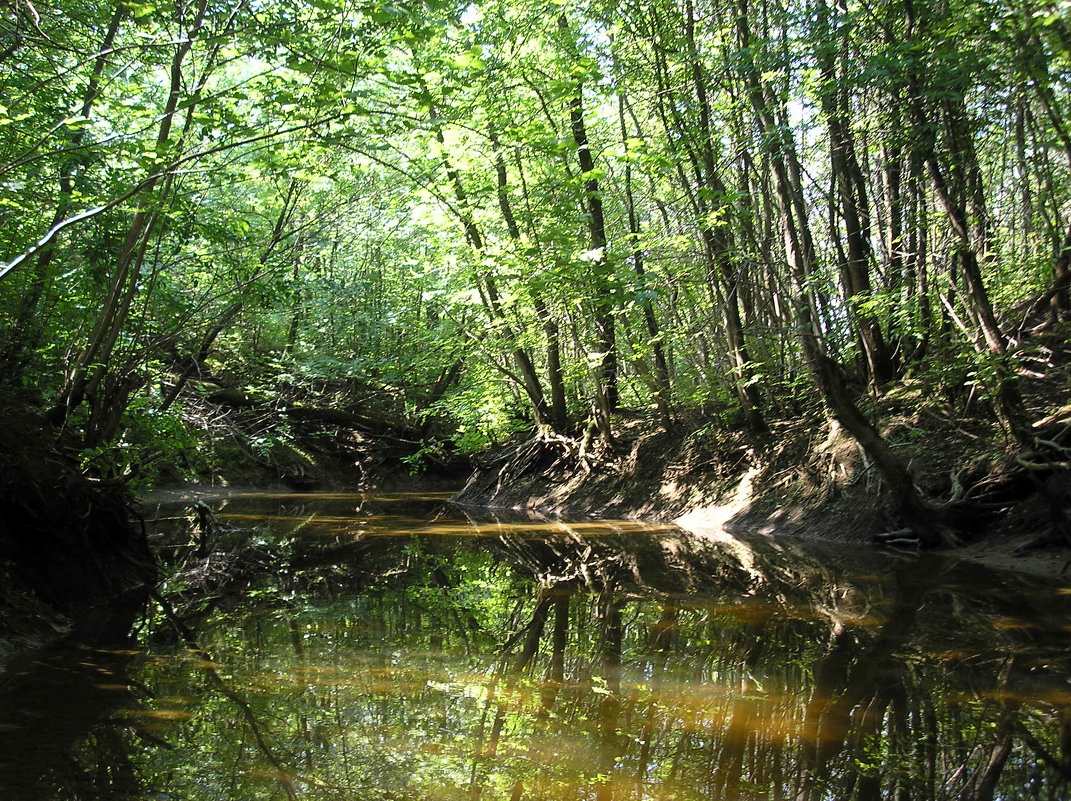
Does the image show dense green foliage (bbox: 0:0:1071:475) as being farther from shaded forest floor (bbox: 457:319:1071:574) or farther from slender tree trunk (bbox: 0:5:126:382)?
shaded forest floor (bbox: 457:319:1071:574)

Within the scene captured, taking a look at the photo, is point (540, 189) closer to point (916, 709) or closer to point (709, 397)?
point (709, 397)

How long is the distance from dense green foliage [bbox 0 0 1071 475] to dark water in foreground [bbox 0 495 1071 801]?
8.25 feet

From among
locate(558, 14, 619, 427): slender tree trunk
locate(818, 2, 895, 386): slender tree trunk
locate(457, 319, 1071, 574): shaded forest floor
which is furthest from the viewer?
locate(558, 14, 619, 427): slender tree trunk

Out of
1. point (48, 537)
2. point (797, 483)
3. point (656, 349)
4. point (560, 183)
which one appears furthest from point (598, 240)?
point (48, 537)

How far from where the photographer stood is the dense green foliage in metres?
6.05

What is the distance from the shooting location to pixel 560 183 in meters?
12.1

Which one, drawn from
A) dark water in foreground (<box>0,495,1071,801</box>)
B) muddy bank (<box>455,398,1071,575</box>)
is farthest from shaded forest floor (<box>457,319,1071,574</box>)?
dark water in foreground (<box>0,495,1071,801</box>)

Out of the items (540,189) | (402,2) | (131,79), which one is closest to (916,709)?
(402,2)

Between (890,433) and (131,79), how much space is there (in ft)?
33.4

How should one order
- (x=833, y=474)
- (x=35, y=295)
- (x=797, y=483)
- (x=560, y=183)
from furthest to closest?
(x=797, y=483) → (x=560, y=183) → (x=833, y=474) → (x=35, y=295)

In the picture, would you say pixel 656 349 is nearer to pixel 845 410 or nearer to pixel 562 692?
pixel 845 410

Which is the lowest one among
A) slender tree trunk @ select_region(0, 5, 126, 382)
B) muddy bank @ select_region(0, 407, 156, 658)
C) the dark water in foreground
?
the dark water in foreground

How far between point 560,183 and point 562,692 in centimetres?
913

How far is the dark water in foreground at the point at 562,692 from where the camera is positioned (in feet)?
10.6
